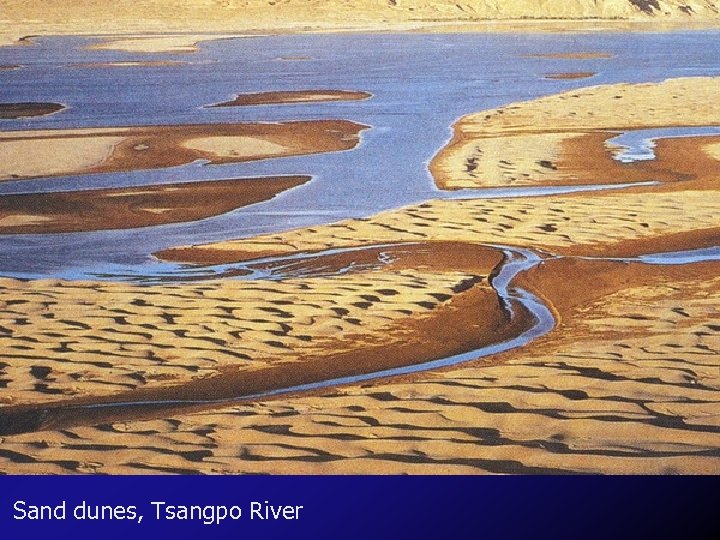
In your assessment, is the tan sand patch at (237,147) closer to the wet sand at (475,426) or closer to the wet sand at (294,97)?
the wet sand at (294,97)

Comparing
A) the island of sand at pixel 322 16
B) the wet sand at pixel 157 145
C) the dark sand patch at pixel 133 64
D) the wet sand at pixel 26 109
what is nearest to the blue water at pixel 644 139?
the wet sand at pixel 157 145

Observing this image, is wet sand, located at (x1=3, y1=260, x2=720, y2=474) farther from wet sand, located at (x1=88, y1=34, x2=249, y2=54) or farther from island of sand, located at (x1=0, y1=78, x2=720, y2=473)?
wet sand, located at (x1=88, y1=34, x2=249, y2=54)

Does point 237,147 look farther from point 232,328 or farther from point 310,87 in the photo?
point 232,328

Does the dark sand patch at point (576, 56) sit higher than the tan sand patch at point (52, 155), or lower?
higher

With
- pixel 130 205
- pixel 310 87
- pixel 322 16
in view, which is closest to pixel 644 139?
pixel 130 205

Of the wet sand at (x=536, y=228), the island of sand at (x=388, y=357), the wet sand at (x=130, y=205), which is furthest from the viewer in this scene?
the wet sand at (x=130, y=205)

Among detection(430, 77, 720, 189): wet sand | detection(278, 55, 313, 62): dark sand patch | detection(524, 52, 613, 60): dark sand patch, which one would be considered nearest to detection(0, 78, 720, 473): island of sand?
detection(430, 77, 720, 189): wet sand
